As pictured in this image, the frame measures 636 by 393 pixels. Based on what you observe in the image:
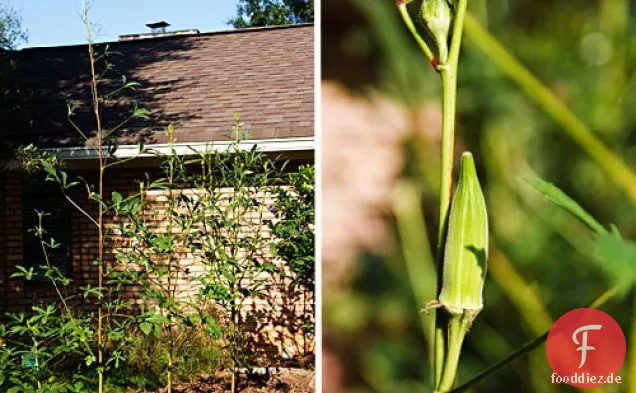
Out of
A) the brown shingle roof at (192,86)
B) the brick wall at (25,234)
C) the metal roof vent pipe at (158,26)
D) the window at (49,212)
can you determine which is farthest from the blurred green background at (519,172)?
the metal roof vent pipe at (158,26)

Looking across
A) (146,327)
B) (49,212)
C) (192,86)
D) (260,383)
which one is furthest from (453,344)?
(192,86)

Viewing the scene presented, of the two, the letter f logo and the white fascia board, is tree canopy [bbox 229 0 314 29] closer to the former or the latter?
the white fascia board

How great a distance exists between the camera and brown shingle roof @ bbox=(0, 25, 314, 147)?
8594 millimetres

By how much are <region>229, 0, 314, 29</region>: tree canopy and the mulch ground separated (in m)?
20.3

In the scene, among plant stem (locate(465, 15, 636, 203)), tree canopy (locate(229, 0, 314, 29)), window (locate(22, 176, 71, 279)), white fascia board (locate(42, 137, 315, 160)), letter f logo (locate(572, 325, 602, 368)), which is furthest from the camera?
tree canopy (locate(229, 0, 314, 29))

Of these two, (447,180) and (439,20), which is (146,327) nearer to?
(447,180)

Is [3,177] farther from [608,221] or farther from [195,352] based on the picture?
[608,221]

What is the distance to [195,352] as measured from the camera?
731 centimetres

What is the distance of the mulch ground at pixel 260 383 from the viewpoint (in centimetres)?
673

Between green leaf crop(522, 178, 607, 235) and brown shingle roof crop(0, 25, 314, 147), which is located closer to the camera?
green leaf crop(522, 178, 607, 235)

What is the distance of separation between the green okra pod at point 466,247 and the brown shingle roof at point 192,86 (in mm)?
6409

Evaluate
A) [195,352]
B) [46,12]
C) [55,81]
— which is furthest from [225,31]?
[46,12]

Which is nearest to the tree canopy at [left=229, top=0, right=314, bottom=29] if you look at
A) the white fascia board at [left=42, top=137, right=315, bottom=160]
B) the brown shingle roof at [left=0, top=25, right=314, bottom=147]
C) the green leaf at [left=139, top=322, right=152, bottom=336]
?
the brown shingle roof at [left=0, top=25, right=314, bottom=147]

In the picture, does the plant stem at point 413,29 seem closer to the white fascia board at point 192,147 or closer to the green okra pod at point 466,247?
the green okra pod at point 466,247
